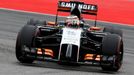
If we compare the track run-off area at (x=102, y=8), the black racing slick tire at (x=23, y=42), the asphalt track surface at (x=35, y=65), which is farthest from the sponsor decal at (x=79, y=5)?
the track run-off area at (x=102, y=8)

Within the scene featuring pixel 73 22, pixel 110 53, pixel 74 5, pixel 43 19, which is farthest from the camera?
pixel 43 19

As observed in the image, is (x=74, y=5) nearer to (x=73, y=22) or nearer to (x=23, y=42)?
(x=73, y=22)

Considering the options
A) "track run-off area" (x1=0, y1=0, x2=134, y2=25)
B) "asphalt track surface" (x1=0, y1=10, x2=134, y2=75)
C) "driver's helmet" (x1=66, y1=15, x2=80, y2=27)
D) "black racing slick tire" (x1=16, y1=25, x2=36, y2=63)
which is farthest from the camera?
"track run-off area" (x1=0, y1=0, x2=134, y2=25)

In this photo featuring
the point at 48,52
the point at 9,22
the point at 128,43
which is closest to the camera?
the point at 48,52

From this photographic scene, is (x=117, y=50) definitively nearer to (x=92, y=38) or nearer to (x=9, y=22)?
(x=92, y=38)

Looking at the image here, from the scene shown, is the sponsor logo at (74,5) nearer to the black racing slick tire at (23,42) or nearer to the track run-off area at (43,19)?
the track run-off area at (43,19)

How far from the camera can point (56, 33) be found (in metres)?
12.9

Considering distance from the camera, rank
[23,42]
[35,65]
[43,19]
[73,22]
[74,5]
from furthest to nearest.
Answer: [43,19] < [74,5] < [73,22] < [35,65] < [23,42]

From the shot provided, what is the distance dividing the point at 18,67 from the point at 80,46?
5.48 ft

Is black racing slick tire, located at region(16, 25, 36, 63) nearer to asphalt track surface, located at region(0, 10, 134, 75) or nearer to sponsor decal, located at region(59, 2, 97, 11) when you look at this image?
asphalt track surface, located at region(0, 10, 134, 75)

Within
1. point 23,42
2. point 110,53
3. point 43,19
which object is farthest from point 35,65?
point 43,19

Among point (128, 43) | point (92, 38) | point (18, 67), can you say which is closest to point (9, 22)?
point (128, 43)

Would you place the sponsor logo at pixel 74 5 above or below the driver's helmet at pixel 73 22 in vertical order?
above

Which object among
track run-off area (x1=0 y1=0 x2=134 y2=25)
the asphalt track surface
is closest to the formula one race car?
the asphalt track surface
